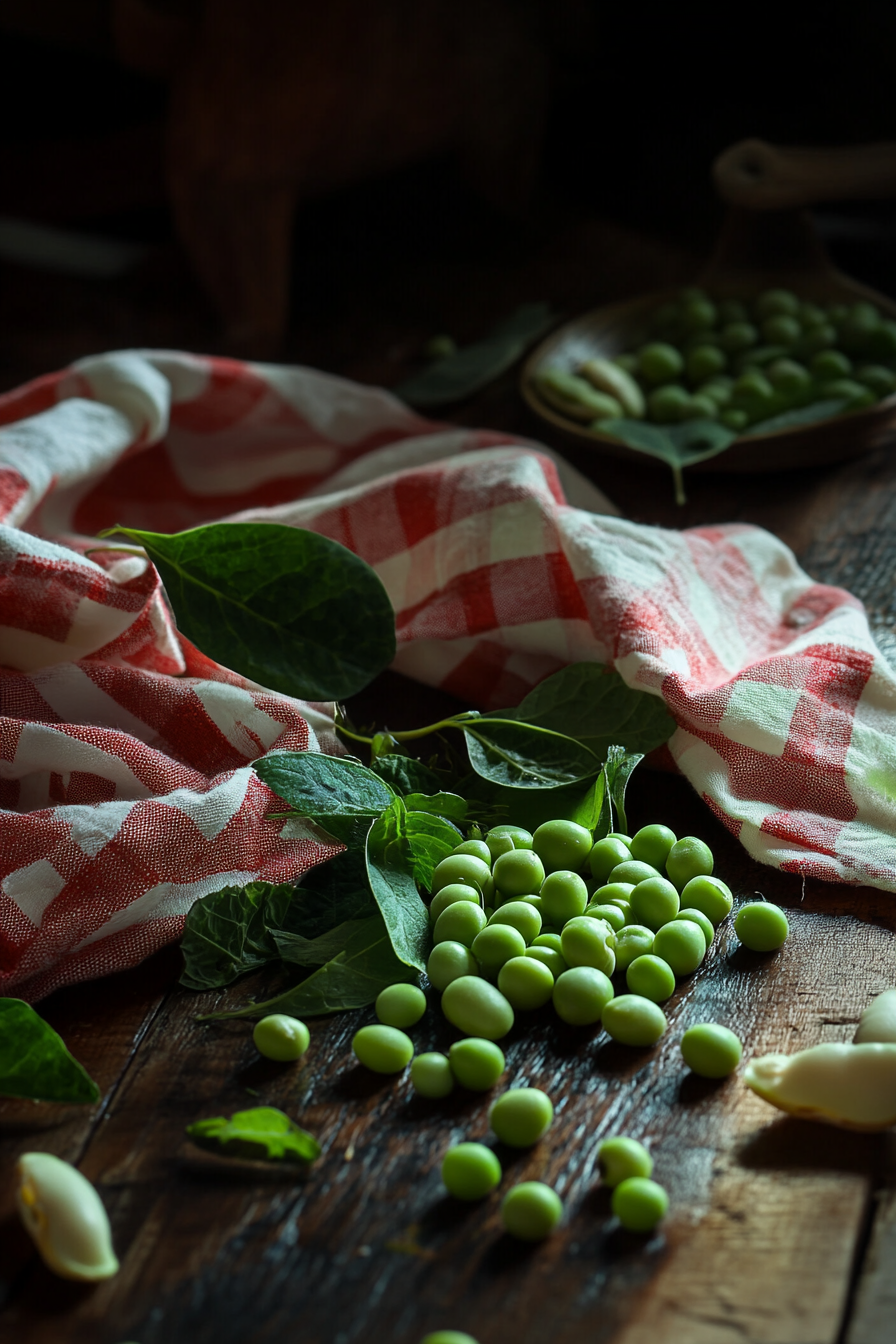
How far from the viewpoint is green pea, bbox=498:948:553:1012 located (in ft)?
1.67

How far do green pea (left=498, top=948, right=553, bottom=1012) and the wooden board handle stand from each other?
0.83 meters

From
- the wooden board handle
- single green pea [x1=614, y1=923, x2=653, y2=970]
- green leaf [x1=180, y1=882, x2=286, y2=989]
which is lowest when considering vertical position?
green leaf [x1=180, y1=882, x2=286, y2=989]

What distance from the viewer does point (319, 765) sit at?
1.89 feet

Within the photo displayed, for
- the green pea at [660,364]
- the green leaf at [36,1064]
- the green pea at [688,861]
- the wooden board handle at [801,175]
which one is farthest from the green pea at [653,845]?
the wooden board handle at [801,175]

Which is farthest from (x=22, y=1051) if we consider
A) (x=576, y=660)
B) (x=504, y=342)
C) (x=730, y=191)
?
(x=730, y=191)

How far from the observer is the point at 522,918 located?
0.54m

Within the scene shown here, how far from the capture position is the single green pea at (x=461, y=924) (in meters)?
0.53

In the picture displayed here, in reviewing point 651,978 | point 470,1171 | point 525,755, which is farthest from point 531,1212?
point 525,755

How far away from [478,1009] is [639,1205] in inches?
4.2

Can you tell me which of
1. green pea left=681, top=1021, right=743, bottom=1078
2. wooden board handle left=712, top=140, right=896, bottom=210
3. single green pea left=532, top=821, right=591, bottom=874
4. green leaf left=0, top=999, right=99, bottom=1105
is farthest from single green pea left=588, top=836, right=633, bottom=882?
wooden board handle left=712, top=140, right=896, bottom=210

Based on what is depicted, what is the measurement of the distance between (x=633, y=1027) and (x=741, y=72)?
4.43 feet

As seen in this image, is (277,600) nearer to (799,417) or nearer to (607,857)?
(607,857)

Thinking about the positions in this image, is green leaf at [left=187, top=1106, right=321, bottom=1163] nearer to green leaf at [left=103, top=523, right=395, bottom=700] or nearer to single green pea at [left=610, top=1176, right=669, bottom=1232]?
single green pea at [left=610, top=1176, right=669, bottom=1232]

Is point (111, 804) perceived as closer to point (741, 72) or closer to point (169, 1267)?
point (169, 1267)
